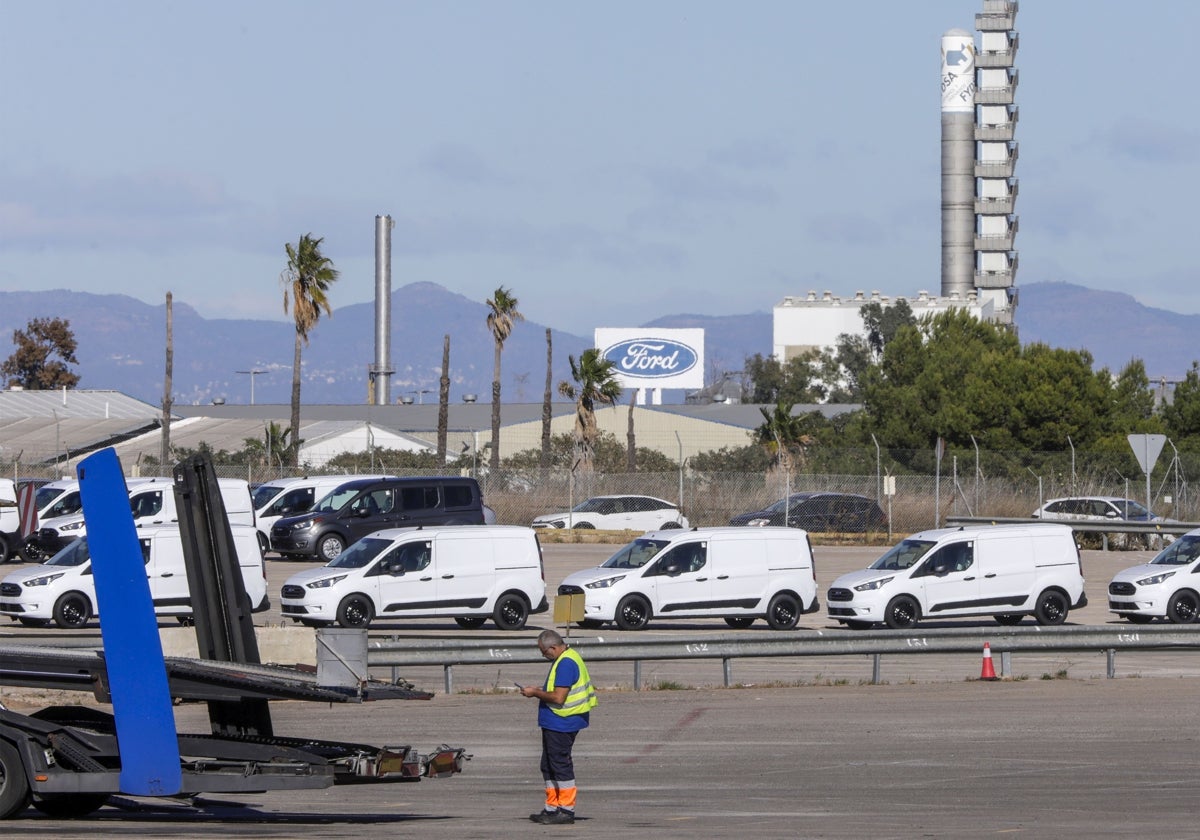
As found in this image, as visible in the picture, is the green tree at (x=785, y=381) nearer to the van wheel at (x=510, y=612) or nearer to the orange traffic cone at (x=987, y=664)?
the van wheel at (x=510, y=612)

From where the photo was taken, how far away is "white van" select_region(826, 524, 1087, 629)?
25.3 metres

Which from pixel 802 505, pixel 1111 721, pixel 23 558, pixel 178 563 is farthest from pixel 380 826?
pixel 802 505

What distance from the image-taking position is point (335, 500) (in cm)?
3634

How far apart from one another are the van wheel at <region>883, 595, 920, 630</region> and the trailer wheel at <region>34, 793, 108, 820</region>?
16.0 meters

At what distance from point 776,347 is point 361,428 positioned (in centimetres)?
7378

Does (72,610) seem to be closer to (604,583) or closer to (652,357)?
(604,583)

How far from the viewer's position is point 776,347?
146 m

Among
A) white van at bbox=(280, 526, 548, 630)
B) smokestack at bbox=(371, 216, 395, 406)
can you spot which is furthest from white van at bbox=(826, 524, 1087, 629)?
smokestack at bbox=(371, 216, 395, 406)

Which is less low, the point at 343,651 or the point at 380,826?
the point at 343,651

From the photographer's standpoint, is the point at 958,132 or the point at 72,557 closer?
the point at 72,557

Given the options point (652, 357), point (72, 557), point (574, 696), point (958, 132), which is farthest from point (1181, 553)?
point (958, 132)

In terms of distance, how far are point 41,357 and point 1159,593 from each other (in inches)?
4102

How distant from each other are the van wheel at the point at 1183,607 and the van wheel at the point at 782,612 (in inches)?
227

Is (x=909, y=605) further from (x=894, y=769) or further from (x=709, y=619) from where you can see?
(x=894, y=769)
